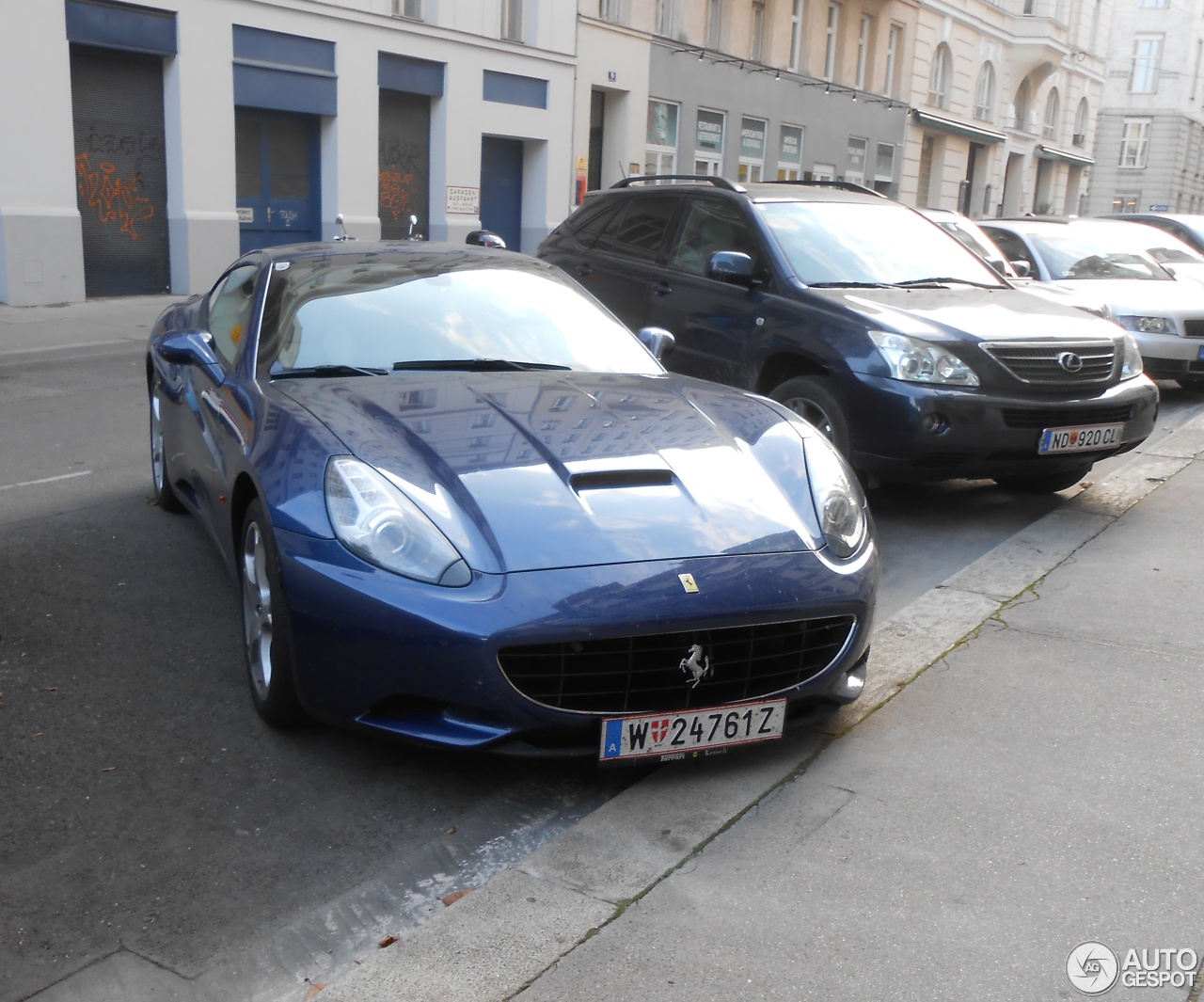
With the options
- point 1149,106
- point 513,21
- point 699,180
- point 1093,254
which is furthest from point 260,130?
point 1149,106

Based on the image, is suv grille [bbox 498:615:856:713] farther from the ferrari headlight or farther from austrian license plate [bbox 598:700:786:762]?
the ferrari headlight

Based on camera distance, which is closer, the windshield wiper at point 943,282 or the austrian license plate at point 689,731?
the austrian license plate at point 689,731

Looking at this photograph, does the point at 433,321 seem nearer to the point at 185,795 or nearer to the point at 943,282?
the point at 185,795

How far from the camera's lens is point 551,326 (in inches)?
199

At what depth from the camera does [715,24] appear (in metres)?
28.1

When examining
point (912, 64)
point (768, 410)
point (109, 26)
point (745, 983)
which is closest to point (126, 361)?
point (109, 26)

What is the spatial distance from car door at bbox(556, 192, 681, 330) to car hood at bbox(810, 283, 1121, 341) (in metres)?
1.64

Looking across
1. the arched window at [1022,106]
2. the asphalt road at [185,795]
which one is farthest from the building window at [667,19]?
the asphalt road at [185,795]

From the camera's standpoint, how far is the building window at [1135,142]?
63562 millimetres

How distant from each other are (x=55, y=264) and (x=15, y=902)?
569 inches

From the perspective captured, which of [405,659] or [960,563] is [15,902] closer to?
[405,659]

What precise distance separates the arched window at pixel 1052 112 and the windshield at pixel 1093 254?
36.5 m

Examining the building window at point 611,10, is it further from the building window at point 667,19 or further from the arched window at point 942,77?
the arched window at point 942,77

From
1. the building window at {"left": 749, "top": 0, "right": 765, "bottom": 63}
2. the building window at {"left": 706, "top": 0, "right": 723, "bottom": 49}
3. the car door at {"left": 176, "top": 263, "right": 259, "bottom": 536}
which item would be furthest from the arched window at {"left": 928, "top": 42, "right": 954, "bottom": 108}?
the car door at {"left": 176, "top": 263, "right": 259, "bottom": 536}
